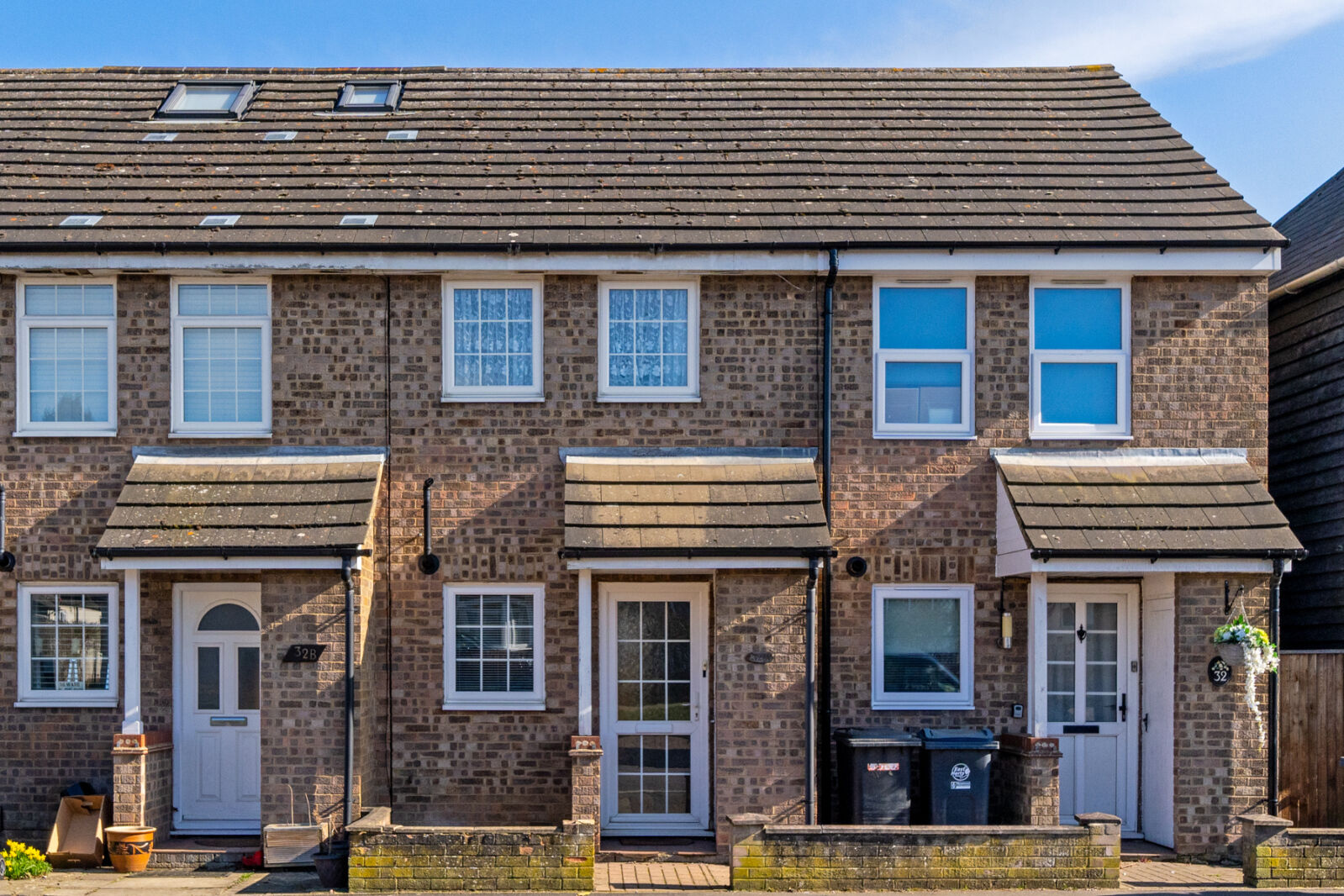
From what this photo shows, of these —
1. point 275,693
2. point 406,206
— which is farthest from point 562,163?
point 275,693

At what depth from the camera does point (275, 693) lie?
419 inches

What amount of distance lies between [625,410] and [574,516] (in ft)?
4.45

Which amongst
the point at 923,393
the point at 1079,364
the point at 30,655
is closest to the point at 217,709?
the point at 30,655

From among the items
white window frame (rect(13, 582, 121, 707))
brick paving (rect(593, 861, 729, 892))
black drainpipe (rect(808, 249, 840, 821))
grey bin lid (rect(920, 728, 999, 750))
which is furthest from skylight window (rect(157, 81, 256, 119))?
grey bin lid (rect(920, 728, 999, 750))

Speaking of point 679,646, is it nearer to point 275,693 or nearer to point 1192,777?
point 275,693

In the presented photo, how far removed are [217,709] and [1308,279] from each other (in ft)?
37.2

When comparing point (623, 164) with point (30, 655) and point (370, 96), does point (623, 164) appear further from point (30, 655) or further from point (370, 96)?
point (30, 655)

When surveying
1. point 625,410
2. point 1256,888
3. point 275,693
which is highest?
point 625,410

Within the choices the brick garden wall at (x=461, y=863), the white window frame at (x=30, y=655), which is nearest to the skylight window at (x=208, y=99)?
the white window frame at (x=30, y=655)

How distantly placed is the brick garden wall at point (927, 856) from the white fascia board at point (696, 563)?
2035 millimetres

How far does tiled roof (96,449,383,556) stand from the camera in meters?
10.6

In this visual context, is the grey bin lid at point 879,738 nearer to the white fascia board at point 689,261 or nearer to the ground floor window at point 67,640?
the white fascia board at point 689,261

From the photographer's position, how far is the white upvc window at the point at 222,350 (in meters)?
11.8

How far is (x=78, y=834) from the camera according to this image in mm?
10711
